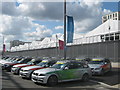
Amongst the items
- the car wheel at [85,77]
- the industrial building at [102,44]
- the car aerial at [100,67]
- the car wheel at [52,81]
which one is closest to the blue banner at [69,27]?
the car aerial at [100,67]

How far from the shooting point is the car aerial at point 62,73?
10086mm

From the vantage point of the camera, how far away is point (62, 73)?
10.7m

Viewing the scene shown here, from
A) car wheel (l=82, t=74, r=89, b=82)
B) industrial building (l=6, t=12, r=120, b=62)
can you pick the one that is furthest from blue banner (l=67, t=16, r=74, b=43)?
industrial building (l=6, t=12, r=120, b=62)

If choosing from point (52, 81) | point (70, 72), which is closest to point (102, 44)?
point (70, 72)

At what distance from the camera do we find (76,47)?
1631 inches

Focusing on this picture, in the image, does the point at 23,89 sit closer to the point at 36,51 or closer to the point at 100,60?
the point at 100,60

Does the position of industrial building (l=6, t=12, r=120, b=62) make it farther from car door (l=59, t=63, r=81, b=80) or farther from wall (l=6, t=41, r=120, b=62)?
car door (l=59, t=63, r=81, b=80)

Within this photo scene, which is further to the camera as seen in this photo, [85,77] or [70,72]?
[85,77]

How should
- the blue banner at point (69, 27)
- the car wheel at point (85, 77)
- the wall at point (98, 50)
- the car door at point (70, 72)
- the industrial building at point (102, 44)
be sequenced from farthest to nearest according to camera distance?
the industrial building at point (102, 44)
the wall at point (98, 50)
the blue banner at point (69, 27)
the car wheel at point (85, 77)
the car door at point (70, 72)

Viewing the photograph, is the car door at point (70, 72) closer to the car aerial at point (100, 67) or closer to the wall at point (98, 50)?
the car aerial at point (100, 67)

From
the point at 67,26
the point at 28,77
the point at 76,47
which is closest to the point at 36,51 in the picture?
the point at 76,47

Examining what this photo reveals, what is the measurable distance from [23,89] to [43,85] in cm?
164

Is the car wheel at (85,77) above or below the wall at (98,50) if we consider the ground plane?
below

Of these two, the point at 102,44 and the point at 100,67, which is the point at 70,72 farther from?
the point at 102,44
